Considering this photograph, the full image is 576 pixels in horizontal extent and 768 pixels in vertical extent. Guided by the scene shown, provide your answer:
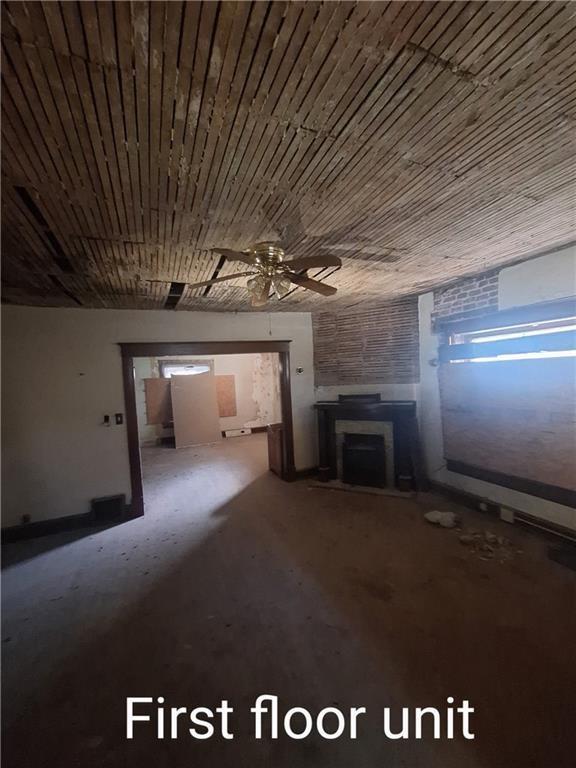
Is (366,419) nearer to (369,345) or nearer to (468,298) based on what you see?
(369,345)

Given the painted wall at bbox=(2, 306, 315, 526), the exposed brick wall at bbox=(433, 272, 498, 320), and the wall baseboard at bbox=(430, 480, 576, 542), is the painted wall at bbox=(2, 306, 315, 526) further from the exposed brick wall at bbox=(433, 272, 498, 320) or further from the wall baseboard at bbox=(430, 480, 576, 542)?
the wall baseboard at bbox=(430, 480, 576, 542)

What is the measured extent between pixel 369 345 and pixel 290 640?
3.38m

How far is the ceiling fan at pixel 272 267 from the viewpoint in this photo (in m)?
1.88

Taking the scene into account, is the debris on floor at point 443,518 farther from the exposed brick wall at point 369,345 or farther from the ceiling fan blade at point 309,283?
the ceiling fan blade at point 309,283

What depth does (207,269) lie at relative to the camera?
2.46m

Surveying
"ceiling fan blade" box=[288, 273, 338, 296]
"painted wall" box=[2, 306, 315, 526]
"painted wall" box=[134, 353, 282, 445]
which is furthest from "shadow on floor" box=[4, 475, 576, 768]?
"painted wall" box=[134, 353, 282, 445]

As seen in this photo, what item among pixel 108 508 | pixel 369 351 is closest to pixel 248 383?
pixel 369 351

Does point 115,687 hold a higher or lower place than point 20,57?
lower

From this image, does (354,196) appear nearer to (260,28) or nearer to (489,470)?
(260,28)

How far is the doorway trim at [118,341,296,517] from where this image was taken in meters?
3.66

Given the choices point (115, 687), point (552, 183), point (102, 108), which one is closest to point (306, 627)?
point (115, 687)

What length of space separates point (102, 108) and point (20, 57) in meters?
0.21

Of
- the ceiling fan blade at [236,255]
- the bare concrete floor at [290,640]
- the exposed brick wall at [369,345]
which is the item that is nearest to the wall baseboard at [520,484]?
the bare concrete floor at [290,640]

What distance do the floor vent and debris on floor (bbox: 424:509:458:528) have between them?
336 cm
